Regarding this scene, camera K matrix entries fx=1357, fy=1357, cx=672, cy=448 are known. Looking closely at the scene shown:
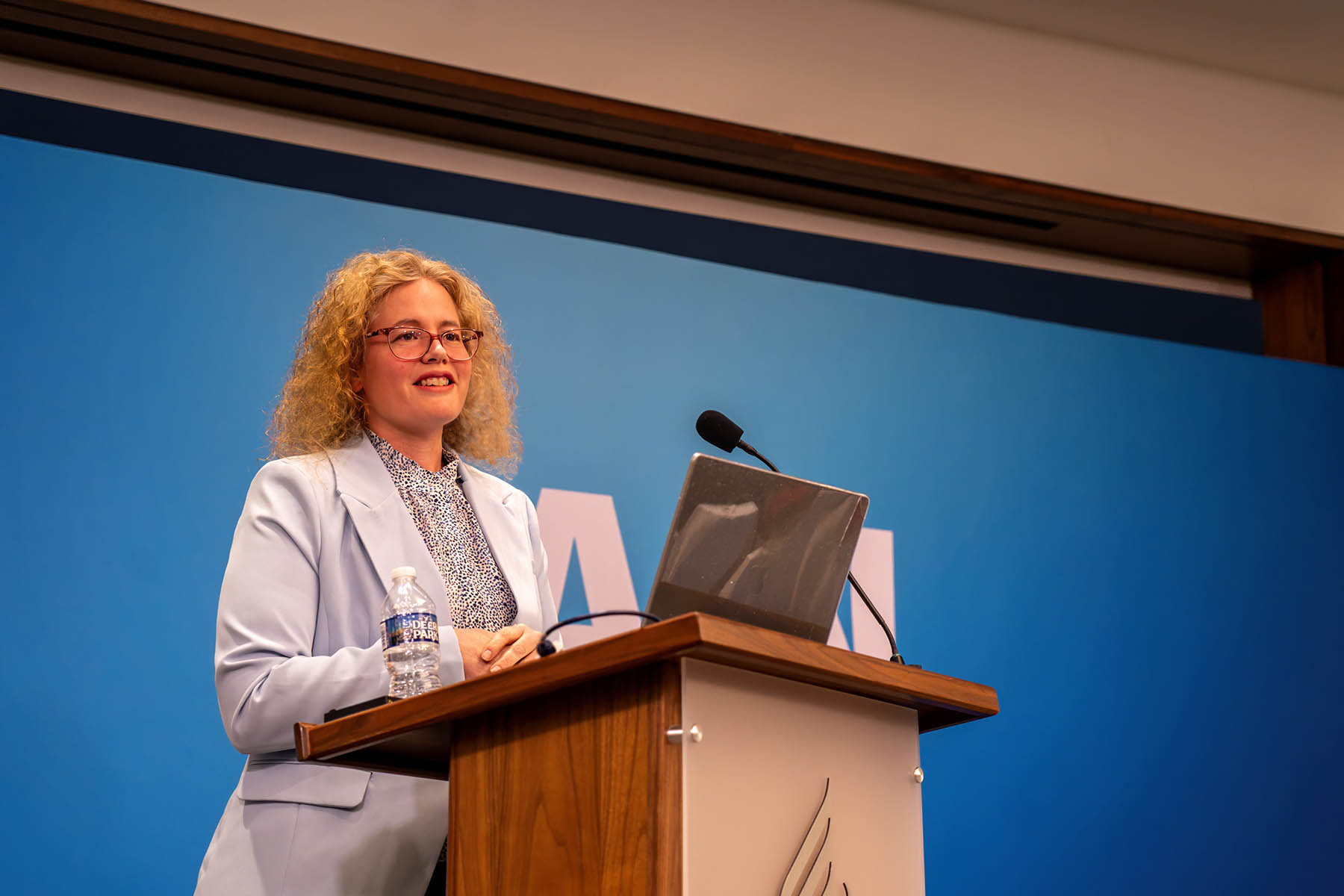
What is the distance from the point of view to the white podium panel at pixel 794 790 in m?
1.19

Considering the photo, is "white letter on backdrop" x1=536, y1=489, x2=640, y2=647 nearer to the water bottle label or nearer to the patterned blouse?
the patterned blouse

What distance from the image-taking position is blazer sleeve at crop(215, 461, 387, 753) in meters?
1.54

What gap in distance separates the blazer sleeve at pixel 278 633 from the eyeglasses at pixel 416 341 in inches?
11.2

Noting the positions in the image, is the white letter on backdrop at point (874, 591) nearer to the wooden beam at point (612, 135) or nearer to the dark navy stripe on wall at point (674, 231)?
the dark navy stripe on wall at point (674, 231)

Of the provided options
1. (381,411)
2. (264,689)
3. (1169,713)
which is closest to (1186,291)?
(1169,713)

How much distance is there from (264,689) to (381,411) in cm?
55

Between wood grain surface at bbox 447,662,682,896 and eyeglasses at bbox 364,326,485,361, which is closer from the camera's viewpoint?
wood grain surface at bbox 447,662,682,896

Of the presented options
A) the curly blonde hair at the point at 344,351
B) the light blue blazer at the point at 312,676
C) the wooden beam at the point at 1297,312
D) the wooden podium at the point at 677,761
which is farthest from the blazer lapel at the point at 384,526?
the wooden beam at the point at 1297,312

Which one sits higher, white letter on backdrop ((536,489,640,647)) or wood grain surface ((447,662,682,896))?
white letter on backdrop ((536,489,640,647))

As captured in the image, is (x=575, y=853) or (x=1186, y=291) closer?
(x=575, y=853)

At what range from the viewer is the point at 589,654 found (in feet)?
3.87

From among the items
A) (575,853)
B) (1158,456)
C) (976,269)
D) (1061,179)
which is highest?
(1061,179)

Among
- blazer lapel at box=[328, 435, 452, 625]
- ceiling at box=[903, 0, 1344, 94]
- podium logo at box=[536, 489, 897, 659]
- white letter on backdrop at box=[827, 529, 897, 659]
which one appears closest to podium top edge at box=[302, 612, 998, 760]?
blazer lapel at box=[328, 435, 452, 625]

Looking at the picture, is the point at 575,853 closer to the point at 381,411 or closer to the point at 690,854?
the point at 690,854
